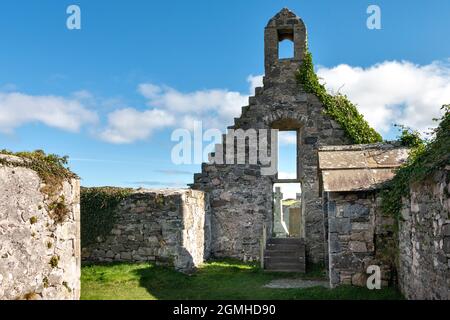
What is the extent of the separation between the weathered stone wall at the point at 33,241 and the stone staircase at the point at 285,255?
25.6ft

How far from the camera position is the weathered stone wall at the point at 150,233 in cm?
1192

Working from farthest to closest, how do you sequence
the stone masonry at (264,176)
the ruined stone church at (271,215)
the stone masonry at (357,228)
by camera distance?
1. the stone masonry at (264,176)
2. the stone masonry at (357,228)
3. the ruined stone church at (271,215)

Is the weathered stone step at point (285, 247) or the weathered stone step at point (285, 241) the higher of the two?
the weathered stone step at point (285, 241)

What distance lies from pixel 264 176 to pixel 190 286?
20.7 ft

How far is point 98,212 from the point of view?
12.4 meters

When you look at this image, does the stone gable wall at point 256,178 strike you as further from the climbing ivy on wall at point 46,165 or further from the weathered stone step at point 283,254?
the climbing ivy on wall at point 46,165

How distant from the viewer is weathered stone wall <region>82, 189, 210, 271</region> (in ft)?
39.1

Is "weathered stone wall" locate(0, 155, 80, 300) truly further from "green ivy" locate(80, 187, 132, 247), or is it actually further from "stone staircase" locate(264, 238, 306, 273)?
"stone staircase" locate(264, 238, 306, 273)

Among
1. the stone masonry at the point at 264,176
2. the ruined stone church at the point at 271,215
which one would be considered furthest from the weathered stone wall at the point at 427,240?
the stone masonry at the point at 264,176

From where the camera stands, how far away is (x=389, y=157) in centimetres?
1023

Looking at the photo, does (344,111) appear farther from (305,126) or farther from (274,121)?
(274,121)

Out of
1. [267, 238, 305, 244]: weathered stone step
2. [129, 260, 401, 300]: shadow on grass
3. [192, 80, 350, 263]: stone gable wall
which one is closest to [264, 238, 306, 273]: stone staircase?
[267, 238, 305, 244]: weathered stone step

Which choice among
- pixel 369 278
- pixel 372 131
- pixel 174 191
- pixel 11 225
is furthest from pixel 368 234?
pixel 372 131

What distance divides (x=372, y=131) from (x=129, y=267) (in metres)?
10.0
